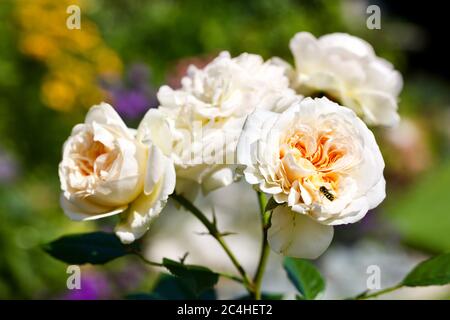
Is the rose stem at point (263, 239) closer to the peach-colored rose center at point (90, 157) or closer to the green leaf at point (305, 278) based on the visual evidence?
the green leaf at point (305, 278)

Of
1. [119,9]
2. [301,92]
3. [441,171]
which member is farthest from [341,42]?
[119,9]

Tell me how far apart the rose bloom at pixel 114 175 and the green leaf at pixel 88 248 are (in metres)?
0.12

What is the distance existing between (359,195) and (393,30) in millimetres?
5593

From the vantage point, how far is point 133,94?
277cm

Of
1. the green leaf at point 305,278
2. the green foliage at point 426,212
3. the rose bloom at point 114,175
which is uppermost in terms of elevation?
the rose bloom at point 114,175

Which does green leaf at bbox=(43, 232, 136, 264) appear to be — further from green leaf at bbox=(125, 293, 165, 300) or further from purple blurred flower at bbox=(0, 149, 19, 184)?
purple blurred flower at bbox=(0, 149, 19, 184)

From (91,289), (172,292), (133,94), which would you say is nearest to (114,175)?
(172,292)

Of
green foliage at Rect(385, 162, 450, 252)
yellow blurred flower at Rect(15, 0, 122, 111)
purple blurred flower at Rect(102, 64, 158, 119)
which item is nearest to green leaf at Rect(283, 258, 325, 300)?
purple blurred flower at Rect(102, 64, 158, 119)

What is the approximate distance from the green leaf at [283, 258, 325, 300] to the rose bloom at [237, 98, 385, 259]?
7.3 inches

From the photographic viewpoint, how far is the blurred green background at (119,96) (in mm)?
2592

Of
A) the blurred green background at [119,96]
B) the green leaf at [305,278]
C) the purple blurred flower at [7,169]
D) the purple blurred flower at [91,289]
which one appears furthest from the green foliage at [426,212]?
the green leaf at [305,278]

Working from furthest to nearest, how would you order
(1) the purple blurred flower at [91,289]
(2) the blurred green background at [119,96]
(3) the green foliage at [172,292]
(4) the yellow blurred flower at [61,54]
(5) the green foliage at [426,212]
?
(5) the green foliage at [426,212], (4) the yellow blurred flower at [61,54], (2) the blurred green background at [119,96], (1) the purple blurred flower at [91,289], (3) the green foliage at [172,292]

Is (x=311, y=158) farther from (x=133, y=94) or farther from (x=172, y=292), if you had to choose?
(x=133, y=94)

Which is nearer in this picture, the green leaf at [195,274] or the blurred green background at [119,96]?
the green leaf at [195,274]
